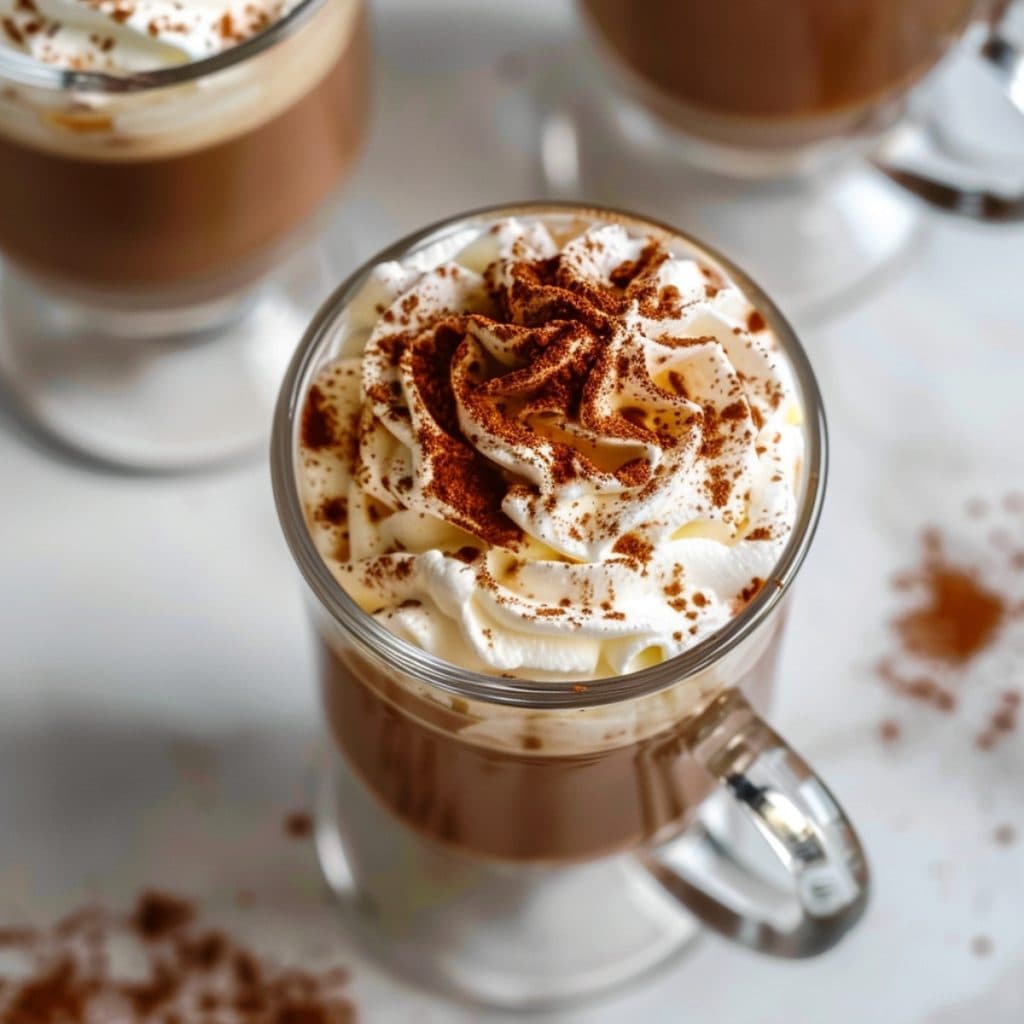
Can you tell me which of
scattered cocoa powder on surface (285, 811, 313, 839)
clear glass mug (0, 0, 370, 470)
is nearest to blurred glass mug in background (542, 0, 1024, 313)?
clear glass mug (0, 0, 370, 470)

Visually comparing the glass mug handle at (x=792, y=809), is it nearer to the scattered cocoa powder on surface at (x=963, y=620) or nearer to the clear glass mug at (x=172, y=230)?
the scattered cocoa powder on surface at (x=963, y=620)

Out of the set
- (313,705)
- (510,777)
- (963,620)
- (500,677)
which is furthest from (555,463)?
(963,620)

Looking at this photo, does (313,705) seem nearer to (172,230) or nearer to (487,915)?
(487,915)

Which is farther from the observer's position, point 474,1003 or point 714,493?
point 474,1003

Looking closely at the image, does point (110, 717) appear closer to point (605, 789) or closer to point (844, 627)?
point (605, 789)

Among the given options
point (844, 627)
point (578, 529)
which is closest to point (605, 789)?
point (578, 529)
